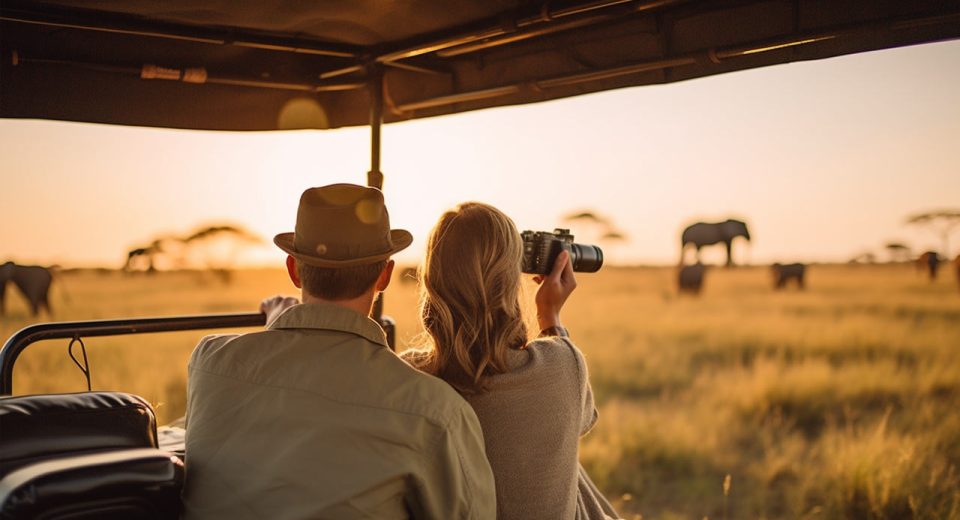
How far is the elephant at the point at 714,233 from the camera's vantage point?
87.5 feet

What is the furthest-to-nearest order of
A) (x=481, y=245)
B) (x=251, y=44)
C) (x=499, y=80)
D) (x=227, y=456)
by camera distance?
1. (x=499, y=80)
2. (x=251, y=44)
3. (x=481, y=245)
4. (x=227, y=456)

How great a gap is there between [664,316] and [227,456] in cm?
1683

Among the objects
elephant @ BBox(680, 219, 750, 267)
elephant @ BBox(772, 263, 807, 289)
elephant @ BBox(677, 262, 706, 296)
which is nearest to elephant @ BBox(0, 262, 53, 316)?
elephant @ BBox(677, 262, 706, 296)

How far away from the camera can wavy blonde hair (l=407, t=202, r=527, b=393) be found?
1855 mm

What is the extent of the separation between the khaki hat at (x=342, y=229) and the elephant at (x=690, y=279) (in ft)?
74.0

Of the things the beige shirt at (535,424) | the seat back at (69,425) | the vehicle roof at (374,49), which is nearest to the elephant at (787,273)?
the vehicle roof at (374,49)

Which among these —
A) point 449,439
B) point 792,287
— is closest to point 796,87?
point 792,287

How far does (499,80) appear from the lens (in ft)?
9.73

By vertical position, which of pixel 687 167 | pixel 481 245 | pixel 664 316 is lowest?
pixel 664 316

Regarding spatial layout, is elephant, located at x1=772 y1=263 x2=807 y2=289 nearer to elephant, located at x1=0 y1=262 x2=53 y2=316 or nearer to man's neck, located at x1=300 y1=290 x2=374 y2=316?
elephant, located at x1=0 y1=262 x2=53 y2=316

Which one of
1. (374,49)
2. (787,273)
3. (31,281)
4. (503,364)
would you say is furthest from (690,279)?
(503,364)

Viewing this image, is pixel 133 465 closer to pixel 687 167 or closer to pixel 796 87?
pixel 796 87

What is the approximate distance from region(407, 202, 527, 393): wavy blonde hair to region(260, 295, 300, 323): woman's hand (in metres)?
0.80

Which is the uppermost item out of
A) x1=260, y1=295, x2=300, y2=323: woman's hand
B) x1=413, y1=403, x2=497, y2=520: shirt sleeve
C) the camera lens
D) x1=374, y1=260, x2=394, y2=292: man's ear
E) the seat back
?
the camera lens
